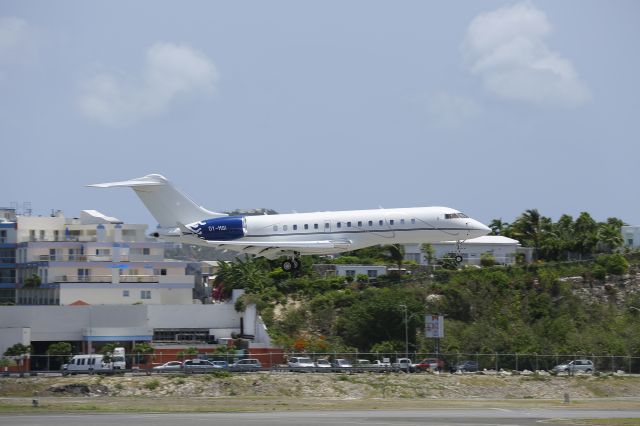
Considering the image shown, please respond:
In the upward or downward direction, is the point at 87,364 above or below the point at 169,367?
above

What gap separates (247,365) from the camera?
250 feet

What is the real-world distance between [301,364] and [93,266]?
143 feet

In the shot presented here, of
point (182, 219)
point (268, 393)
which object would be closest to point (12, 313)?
point (182, 219)

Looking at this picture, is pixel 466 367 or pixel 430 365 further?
pixel 466 367

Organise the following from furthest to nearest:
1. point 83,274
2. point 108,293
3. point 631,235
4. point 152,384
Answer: point 631,235
point 83,274
point 108,293
point 152,384

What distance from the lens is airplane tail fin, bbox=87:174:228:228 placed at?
83312 millimetres

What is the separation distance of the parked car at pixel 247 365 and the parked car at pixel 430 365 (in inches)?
A: 406

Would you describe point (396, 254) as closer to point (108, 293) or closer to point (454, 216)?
point (108, 293)

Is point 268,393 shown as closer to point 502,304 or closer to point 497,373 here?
point 497,373

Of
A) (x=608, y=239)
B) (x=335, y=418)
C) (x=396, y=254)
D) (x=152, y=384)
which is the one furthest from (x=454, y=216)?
(x=608, y=239)

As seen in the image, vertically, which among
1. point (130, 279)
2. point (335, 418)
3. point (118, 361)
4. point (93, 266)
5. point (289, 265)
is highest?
point (93, 266)

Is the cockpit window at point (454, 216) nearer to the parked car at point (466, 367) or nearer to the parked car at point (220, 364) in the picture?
the parked car at point (466, 367)

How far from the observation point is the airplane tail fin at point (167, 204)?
83312 millimetres

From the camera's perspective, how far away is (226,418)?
52688mm
